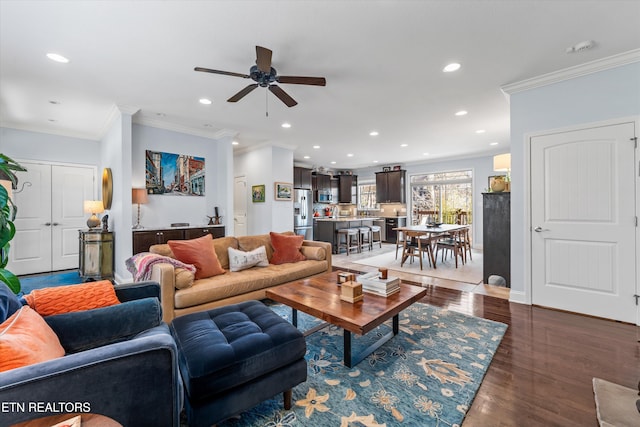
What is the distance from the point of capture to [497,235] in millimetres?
3875

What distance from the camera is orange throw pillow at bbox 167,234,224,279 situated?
2.91 meters

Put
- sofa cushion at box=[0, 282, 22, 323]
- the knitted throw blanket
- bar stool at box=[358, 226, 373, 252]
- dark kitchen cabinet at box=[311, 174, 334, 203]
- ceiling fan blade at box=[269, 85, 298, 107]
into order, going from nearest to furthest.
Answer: sofa cushion at box=[0, 282, 22, 323] → the knitted throw blanket → ceiling fan blade at box=[269, 85, 298, 107] → bar stool at box=[358, 226, 373, 252] → dark kitchen cabinet at box=[311, 174, 334, 203]

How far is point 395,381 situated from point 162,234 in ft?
13.9

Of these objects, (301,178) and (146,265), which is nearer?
(146,265)

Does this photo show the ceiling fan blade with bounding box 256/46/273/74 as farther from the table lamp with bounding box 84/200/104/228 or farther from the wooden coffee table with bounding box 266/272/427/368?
the table lamp with bounding box 84/200/104/228

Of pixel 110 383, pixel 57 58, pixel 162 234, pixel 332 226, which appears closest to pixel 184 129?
pixel 162 234

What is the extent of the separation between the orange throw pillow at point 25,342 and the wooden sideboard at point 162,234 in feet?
11.0

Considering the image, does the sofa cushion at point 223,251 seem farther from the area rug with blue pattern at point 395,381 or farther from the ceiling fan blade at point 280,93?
the ceiling fan blade at point 280,93

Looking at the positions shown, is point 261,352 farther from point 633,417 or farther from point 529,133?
point 529,133

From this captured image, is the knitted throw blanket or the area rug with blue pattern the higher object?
the knitted throw blanket

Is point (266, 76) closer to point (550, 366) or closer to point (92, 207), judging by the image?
point (550, 366)

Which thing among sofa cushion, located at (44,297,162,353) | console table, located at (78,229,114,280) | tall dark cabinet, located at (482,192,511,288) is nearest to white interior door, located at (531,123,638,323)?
tall dark cabinet, located at (482,192,511,288)

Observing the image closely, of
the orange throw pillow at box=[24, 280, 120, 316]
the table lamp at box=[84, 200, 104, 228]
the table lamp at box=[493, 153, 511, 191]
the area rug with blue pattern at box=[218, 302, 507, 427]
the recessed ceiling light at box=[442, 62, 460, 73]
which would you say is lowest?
the area rug with blue pattern at box=[218, 302, 507, 427]

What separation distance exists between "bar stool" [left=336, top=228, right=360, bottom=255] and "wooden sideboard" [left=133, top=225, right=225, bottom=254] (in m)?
3.17
